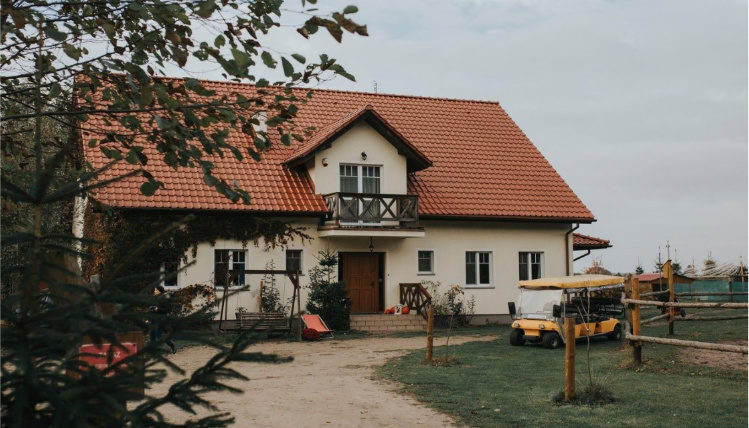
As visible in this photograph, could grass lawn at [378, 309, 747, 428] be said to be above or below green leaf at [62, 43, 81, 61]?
below

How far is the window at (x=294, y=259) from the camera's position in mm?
25188

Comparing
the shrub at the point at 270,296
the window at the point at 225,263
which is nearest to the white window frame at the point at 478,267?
the shrub at the point at 270,296

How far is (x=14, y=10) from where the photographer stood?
4922 mm

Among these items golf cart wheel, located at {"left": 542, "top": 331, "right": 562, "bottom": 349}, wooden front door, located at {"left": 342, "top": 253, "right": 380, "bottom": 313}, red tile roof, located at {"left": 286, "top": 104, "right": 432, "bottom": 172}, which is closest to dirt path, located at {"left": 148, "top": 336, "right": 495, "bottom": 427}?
golf cart wheel, located at {"left": 542, "top": 331, "right": 562, "bottom": 349}

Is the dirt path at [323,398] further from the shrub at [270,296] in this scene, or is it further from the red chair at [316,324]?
the shrub at [270,296]

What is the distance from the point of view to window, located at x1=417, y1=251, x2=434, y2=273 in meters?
27.1

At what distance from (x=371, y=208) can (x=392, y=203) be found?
2.38 ft

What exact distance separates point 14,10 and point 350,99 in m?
26.2

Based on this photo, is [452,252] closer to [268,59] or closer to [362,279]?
[362,279]

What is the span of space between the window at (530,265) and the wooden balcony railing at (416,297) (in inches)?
172

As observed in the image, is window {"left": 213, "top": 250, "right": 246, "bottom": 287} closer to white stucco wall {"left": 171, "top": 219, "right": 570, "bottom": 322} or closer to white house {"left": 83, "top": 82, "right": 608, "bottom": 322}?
white house {"left": 83, "top": 82, "right": 608, "bottom": 322}

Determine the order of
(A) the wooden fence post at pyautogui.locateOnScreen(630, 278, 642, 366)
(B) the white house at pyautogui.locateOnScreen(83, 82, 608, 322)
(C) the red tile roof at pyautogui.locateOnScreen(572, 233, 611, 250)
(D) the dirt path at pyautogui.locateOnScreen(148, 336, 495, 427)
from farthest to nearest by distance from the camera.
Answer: (C) the red tile roof at pyautogui.locateOnScreen(572, 233, 611, 250) < (B) the white house at pyautogui.locateOnScreen(83, 82, 608, 322) < (A) the wooden fence post at pyautogui.locateOnScreen(630, 278, 642, 366) < (D) the dirt path at pyautogui.locateOnScreen(148, 336, 495, 427)

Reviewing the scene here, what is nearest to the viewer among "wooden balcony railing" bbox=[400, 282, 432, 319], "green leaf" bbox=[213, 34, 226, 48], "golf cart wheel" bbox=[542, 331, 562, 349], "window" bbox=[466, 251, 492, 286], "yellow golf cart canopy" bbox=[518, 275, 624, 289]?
"green leaf" bbox=[213, 34, 226, 48]

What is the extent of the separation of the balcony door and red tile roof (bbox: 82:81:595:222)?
2.76ft
